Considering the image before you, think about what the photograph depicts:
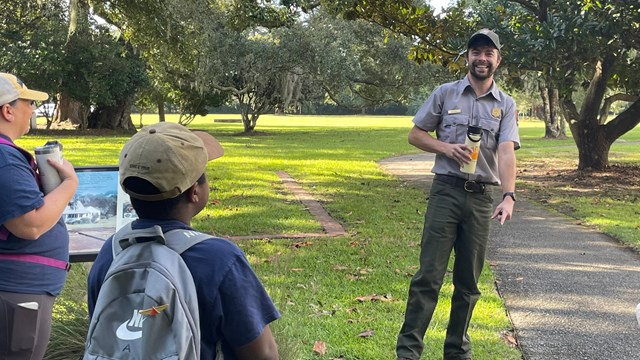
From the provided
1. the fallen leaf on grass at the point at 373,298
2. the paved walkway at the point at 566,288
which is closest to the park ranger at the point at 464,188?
the paved walkway at the point at 566,288

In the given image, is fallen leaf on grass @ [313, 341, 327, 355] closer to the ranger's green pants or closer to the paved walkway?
the ranger's green pants

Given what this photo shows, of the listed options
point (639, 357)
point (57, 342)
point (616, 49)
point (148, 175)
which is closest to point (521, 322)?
point (639, 357)

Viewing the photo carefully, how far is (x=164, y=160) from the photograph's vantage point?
1.75 m

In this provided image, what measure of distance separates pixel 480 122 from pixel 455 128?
0.16 m

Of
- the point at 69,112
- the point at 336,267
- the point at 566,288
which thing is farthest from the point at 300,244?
the point at 69,112

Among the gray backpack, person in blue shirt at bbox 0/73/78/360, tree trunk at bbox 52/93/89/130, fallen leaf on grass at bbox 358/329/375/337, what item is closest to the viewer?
the gray backpack

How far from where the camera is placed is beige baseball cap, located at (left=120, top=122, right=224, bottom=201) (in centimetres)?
175

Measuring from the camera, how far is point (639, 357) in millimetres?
4227

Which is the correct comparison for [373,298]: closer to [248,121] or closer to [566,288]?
[566,288]

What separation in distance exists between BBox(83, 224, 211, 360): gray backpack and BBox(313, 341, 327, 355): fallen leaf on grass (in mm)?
2705

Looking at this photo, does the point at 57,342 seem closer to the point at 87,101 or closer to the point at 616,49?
the point at 616,49

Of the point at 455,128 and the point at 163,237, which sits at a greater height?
the point at 455,128

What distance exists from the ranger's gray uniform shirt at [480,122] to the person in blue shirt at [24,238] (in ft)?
7.75

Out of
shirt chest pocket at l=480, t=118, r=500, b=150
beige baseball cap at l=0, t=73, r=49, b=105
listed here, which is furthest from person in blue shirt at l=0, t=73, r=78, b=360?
shirt chest pocket at l=480, t=118, r=500, b=150
